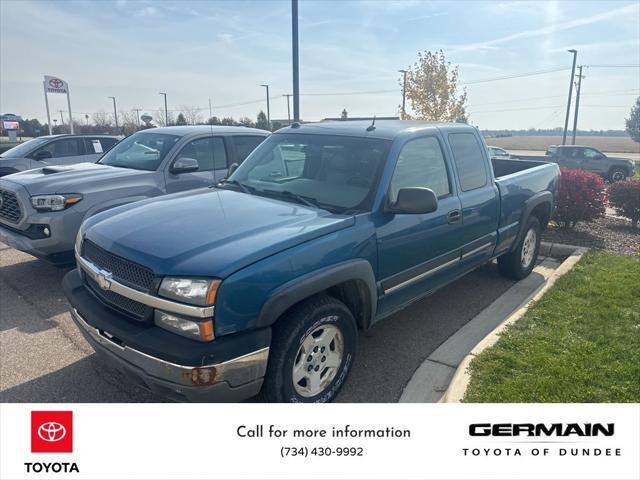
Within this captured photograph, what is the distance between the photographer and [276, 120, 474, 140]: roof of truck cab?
12.1ft

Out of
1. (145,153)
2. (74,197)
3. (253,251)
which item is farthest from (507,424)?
(145,153)

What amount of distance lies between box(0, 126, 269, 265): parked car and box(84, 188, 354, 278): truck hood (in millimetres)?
1939

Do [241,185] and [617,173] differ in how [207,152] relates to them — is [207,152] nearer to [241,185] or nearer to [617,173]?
[241,185]

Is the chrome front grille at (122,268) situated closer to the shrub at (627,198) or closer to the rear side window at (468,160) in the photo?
the rear side window at (468,160)

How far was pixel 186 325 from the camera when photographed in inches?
95.0

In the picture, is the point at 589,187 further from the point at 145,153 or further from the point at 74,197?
the point at 74,197

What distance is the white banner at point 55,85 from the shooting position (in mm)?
21188

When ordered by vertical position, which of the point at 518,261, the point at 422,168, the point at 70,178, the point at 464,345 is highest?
the point at 422,168

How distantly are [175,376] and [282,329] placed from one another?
25.0 inches

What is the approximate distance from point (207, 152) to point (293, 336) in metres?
4.35

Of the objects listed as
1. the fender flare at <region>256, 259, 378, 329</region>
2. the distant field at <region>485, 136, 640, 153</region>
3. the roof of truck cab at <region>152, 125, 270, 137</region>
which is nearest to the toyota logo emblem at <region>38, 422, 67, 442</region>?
the fender flare at <region>256, 259, 378, 329</region>

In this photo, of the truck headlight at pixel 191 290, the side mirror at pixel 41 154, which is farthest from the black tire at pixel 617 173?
the truck headlight at pixel 191 290

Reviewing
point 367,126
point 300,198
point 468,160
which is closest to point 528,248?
point 468,160

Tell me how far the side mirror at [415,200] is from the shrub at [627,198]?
6.82 metres
